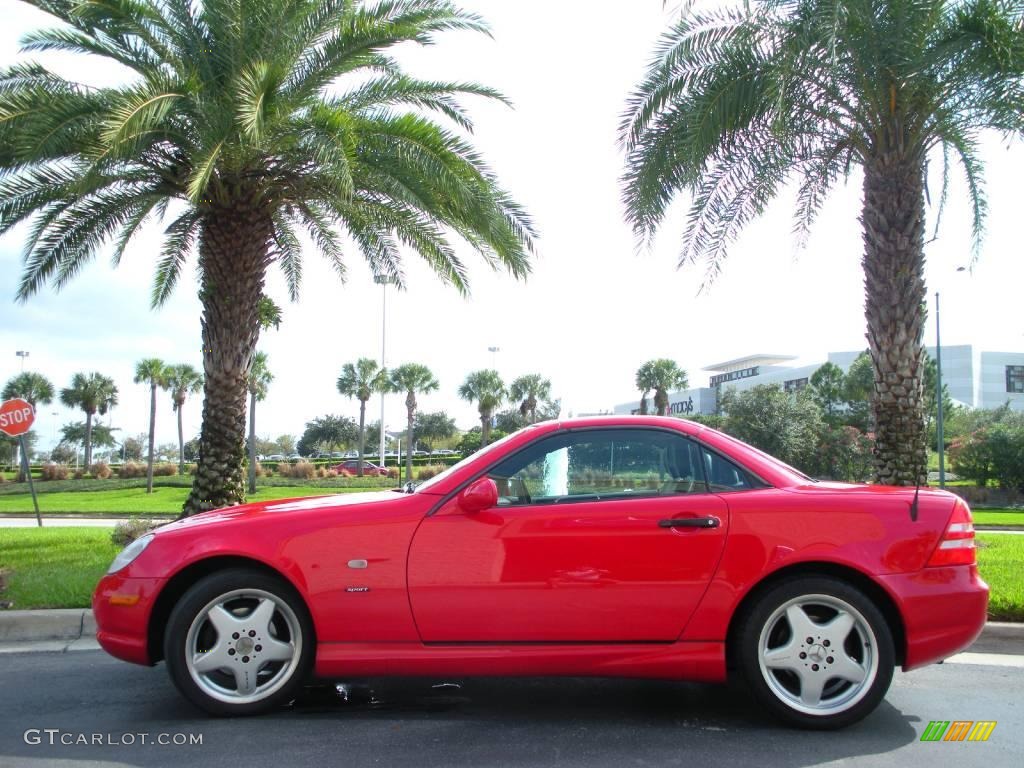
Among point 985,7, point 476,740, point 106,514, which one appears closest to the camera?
point 476,740

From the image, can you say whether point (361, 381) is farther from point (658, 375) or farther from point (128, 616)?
point (128, 616)

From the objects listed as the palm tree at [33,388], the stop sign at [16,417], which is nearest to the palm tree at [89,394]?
the palm tree at [33,388]

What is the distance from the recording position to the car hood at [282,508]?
13.9ft

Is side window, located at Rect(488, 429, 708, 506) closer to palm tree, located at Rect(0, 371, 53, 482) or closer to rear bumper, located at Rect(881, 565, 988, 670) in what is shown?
rear bumper, located at Rect(881, 565, 988, 670)

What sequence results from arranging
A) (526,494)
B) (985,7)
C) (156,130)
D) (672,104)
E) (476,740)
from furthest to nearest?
(672,104) < (156,130) < (985,7) < (526,494) < (476,740)

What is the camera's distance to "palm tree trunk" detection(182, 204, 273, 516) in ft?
32.5

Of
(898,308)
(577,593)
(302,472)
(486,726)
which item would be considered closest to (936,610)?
(577,593)

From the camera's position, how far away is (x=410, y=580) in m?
4.00

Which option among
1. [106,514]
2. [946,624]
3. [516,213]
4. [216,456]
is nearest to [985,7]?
[516,213]

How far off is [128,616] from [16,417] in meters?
12.4

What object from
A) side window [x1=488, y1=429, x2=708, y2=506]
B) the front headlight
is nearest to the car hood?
the front headlight

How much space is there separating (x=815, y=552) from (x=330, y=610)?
2.39 meters

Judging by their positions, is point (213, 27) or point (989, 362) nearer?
point (213, 27)

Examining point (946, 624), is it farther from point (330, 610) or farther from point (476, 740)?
point (330, 610)
